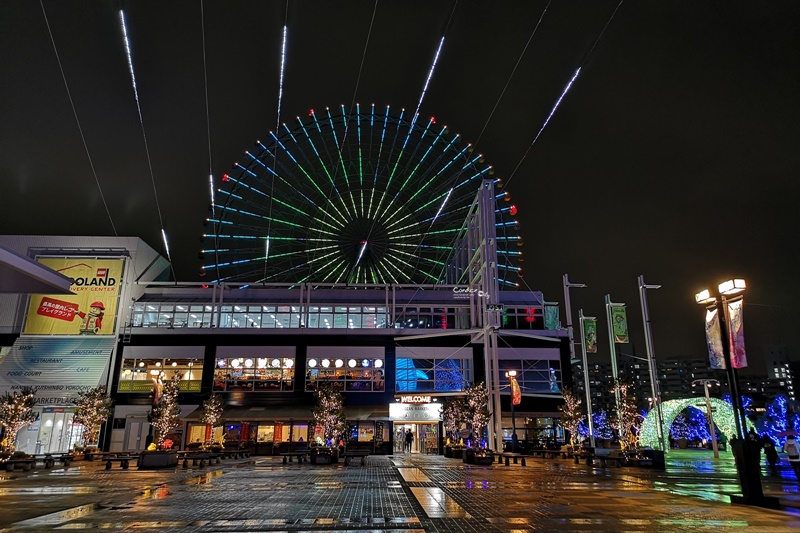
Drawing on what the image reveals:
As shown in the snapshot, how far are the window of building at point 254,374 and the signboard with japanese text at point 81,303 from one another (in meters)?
9.52

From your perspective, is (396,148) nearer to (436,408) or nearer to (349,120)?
(349,120)

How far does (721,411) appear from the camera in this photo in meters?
34.8

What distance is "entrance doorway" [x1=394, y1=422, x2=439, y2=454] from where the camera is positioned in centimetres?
4200

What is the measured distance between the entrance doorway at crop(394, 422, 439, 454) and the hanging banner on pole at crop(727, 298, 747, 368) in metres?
31.4

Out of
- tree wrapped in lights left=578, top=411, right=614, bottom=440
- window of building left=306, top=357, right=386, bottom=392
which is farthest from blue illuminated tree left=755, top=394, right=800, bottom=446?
window of building left=306, top=357, right=386, bottom=392

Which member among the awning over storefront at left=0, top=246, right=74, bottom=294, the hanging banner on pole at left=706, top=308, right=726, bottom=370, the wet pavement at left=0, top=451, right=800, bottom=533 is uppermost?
the awning over storefront at left=0, top=246, right=74, bottom=294

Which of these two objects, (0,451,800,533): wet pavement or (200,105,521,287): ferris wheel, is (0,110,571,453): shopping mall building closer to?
(200,105,521,287): ferris wheel

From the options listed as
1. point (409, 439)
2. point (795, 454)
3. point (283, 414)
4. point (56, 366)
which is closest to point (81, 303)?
point (56, 366)

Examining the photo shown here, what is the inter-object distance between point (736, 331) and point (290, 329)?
34985 millimetres

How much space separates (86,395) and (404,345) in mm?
22785

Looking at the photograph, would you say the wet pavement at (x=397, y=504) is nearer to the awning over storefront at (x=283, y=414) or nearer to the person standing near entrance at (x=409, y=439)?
the awning over storefront at (x=283, y=414)

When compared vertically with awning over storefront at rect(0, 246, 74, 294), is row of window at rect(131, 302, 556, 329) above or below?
above

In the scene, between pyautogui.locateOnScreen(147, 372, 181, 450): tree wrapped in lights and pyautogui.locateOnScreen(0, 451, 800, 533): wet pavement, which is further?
pyautogui.locateOnScreen(147, 372, 181, 450): tree wrapped in lights

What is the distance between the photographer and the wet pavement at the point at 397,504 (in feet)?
29.8
